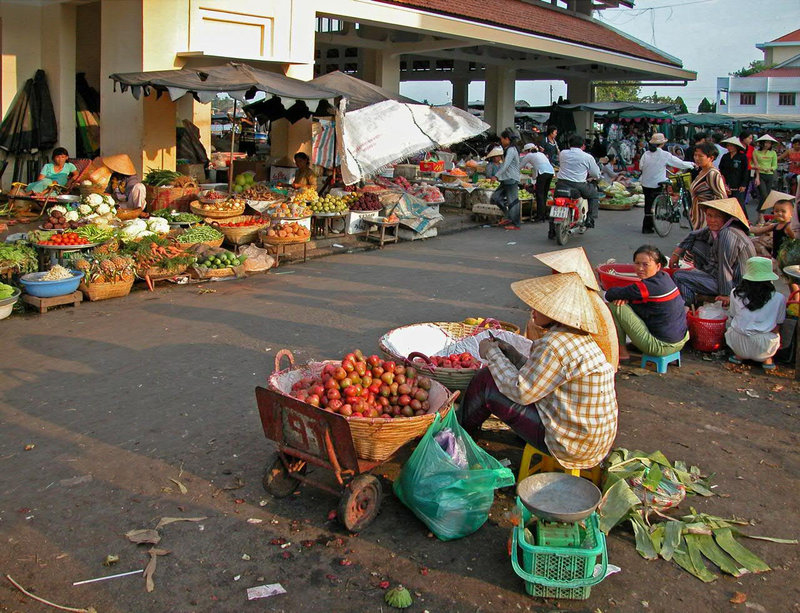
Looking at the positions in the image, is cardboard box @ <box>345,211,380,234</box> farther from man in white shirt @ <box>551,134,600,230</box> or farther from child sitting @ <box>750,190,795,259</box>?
child sitting @ <box>750,190,795,259</box>

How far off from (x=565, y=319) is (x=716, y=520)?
143 centimetres

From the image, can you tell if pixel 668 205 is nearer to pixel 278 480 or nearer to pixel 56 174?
pixel 56 174

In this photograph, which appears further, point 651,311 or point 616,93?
point 616,93

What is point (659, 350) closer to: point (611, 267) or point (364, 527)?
point (611, 267)

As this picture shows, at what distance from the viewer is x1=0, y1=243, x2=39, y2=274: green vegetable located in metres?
8.52

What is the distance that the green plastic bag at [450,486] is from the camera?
157 inches

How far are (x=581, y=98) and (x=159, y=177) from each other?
22753mm

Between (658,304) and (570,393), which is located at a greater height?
(658,304)

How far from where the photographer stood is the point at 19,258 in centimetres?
859

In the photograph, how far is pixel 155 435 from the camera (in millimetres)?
5289

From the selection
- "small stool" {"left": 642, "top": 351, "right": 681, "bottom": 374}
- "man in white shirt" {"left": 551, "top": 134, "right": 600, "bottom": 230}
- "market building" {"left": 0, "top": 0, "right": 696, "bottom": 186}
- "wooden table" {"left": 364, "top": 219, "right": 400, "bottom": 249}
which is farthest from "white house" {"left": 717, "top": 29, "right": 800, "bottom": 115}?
"small stool" {"left": 642, "top": 351, "right": 681, "bottom": 374}

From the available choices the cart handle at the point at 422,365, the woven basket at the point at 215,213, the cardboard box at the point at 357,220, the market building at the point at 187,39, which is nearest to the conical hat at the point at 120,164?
the market building at the point at 187,39

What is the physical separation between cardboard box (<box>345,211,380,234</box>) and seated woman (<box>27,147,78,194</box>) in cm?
433

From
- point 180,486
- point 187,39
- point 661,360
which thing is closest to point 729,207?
point 661,360
